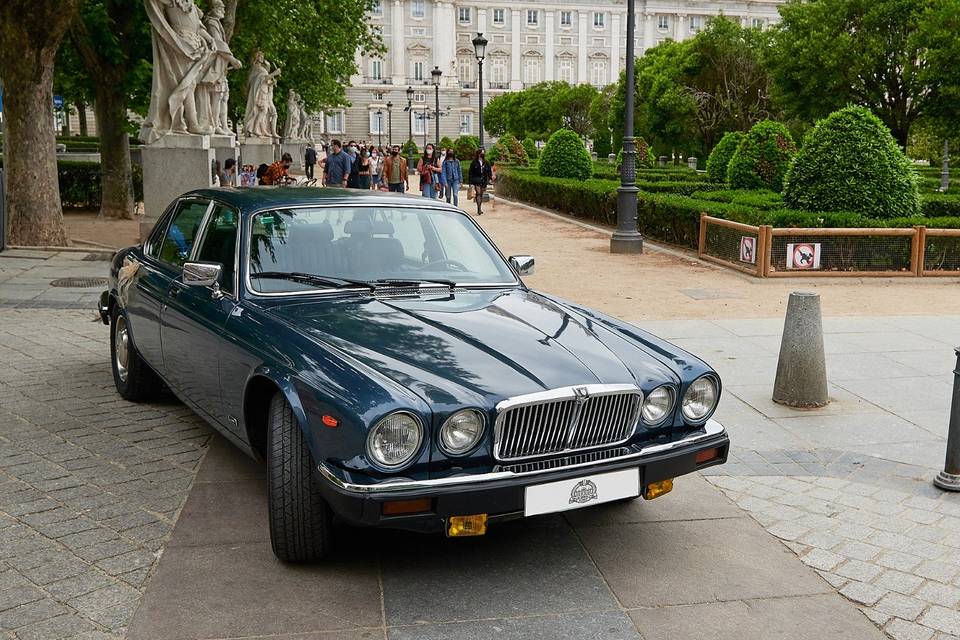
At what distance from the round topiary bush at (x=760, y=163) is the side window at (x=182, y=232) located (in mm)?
19123

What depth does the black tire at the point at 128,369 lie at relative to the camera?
7027 millimetres

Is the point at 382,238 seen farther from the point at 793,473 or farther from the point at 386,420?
the point at 793,473

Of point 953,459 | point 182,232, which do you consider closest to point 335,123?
point 182,232

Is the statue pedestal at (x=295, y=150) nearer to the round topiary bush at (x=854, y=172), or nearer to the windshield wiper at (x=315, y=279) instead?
the round topiary bush at (x=854, y=172)

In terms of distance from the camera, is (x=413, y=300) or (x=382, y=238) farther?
(x=382, y=238)

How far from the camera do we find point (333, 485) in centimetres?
405

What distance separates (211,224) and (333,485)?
2531 mm

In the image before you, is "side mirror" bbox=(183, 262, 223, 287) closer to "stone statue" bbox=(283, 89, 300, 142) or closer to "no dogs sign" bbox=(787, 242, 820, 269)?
"no dogs sign" bbox=(787, 242, 820, 269)

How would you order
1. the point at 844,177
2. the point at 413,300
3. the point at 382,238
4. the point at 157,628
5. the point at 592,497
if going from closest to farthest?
the point at 157,628 → the point at 592,497 → the point at 413,300 → the point at 382,238 → the point at 844,177

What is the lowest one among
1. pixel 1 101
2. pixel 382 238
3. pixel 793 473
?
pixel 793 473

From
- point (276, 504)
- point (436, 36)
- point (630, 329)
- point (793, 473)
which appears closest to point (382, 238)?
point (630, 329)

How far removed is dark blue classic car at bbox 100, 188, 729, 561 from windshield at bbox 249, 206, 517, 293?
10 mm

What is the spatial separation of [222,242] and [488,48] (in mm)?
121391

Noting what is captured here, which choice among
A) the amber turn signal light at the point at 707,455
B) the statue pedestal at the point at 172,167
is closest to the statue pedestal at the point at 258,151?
the statue pedestal at the point at 172,167
